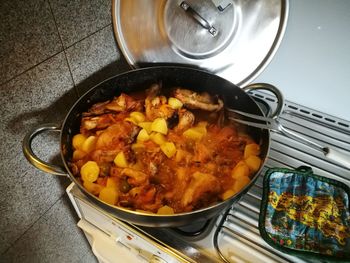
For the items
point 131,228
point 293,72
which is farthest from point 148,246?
point 293,72

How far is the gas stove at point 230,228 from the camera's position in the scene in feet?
2.33

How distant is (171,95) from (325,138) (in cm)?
56

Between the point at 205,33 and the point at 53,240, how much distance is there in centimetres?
99

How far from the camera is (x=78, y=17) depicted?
0.85m

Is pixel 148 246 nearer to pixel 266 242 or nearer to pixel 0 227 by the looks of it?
pixel 266 242

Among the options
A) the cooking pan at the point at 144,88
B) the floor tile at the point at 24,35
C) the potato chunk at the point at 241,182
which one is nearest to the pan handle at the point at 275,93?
the cooking pan at the point at 144,88

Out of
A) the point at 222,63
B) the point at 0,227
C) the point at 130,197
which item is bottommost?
the point at 0,227

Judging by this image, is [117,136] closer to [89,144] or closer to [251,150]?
[89,144]

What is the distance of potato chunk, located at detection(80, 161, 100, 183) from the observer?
2.52ft

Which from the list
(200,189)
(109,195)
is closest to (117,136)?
(109,195)

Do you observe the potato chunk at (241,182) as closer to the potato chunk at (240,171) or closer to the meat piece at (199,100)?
the potato chunk at (240,171)

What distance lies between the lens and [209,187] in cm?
75

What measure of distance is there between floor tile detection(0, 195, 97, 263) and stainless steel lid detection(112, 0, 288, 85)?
2.13 ft

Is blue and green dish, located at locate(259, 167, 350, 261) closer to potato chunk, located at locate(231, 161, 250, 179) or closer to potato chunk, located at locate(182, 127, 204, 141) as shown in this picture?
potato chunk, located at locate(231, 161, 250, 179)
